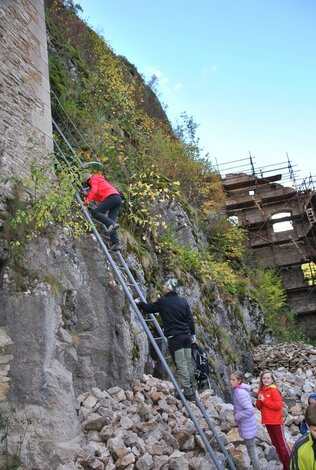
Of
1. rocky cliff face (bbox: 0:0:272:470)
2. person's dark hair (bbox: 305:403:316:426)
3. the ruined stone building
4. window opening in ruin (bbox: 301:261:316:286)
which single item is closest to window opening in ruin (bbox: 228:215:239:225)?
the ruined stone building

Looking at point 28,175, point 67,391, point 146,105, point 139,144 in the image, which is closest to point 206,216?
point 139,144

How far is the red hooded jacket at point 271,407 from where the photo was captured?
484 cm

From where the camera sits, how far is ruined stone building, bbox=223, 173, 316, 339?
2261 cm

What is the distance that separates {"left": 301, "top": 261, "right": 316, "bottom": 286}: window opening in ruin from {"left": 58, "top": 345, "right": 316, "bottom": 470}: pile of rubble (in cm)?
1876

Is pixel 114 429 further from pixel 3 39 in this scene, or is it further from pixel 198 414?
pixel 3 39

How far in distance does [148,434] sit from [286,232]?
71.6ft

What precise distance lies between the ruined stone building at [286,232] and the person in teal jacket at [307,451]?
67.8ft

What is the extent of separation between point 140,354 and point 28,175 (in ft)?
10.9

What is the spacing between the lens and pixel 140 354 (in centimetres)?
581

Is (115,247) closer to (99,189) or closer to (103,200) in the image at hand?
(103,200)

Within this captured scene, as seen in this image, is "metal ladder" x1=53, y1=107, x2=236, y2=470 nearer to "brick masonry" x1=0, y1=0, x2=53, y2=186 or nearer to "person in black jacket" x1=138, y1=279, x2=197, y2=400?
"person in black jacket" x1=138, y1=279, x2=197, y2=400

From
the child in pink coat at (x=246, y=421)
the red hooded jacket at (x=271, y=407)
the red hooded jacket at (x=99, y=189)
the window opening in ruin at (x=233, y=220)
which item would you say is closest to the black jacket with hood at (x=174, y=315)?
the child in pink coat at (x=246, y=421)

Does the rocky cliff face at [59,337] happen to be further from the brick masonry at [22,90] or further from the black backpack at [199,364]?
the brick masonry at [22,90]

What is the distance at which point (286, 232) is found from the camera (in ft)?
80.6
